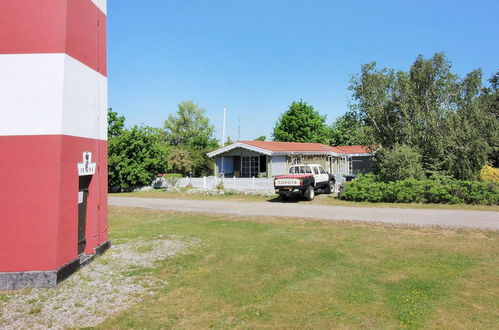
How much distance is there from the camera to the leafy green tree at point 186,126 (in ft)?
214

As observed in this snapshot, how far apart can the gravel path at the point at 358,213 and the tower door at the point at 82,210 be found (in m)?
8.01

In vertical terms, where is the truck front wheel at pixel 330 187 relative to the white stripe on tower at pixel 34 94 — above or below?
below

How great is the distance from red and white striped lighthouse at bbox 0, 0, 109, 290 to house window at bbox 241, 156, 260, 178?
21.6 m

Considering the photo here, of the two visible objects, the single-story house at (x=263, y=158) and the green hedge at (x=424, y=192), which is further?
the single-story house at (x=263, y=158)

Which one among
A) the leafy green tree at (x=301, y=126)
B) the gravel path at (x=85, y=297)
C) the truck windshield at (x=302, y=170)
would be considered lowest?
the gravel path at (x=85, y=297)

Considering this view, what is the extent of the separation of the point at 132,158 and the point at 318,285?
945 inches

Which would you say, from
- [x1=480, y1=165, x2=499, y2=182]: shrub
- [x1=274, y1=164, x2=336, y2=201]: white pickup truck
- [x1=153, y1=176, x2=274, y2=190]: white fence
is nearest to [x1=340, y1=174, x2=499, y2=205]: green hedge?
[x1=274, y1=164, x2=336, y2=201]: white pickup truck

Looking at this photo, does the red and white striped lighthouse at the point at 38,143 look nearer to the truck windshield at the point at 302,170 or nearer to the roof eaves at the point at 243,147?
the truck windshield at the point at 302,170

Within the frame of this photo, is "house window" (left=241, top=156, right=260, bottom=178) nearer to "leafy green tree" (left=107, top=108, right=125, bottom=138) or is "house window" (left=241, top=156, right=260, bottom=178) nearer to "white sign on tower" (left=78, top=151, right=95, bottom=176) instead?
"leafy green tree" (left=107, top=108, right=125, bottom=138)

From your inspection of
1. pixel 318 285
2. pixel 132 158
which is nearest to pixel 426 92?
pixel 318 285

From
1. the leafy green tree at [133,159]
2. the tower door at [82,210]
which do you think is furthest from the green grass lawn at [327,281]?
the leafy green tree at [133,159]

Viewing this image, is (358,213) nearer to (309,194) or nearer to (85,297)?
(309,194)

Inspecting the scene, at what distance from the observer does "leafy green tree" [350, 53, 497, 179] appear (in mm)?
20375

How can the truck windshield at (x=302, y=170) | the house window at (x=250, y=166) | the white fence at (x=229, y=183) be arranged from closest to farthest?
the truck windshield at (x=302, y=170), the white fence at (x=229, y=183), the house window at (x=250, y=166)
